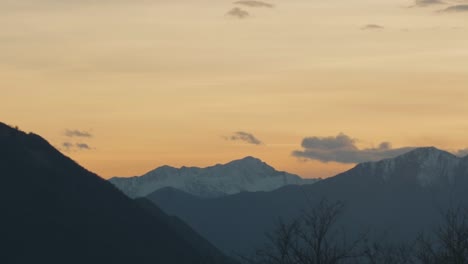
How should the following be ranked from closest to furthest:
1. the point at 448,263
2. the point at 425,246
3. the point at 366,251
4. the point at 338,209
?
the point at 366,251 → the point at 338,209 → the point at 448,263 → the point at 425,246

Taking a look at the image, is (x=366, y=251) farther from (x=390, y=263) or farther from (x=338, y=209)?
(x=390, y=263)

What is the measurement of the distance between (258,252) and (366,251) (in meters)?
5.52

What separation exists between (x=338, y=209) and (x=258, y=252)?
5.08 metres

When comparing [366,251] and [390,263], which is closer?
[366,251]

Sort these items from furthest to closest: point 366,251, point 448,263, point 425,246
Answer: point 425,246, point 448,263, point 366,251

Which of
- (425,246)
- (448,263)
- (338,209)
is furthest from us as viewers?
(425,246)

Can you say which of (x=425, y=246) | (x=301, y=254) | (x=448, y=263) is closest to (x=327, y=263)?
(x=301, y=254)

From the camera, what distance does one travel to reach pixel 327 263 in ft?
183

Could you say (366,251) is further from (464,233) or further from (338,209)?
(464,233)

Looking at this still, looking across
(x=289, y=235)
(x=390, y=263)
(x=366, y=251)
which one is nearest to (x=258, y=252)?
(x=289, y=235)

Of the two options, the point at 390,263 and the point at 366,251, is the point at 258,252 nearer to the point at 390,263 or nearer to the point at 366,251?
the point at 366,251

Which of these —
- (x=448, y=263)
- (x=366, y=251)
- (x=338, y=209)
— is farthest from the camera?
(x=448, y=263)

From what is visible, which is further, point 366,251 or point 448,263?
point 448,263

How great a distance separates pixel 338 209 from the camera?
187 ft
